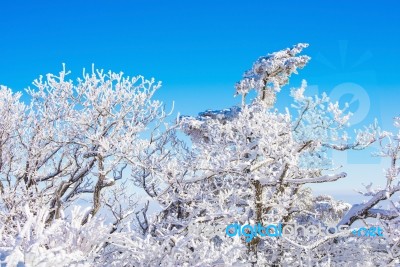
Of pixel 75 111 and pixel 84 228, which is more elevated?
pixel 75 111

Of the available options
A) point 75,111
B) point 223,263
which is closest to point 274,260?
A: point 223,263

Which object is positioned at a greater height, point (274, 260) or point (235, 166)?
point (235, 166)

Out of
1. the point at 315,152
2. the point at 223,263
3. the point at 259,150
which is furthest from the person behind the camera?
the point at 315,152

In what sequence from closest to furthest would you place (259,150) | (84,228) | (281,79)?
(84,228) < (259,150) < (281,79)

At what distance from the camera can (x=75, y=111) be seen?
12.1 m

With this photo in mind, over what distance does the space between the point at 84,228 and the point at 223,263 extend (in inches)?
76.3

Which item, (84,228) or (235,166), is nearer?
(84,228)

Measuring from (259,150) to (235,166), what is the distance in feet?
2.04

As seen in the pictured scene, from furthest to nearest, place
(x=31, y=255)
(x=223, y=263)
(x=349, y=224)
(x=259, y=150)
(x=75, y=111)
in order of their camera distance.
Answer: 1. (x=75, y=111)
2. (x=349, y=224)
3. (x=259, y=150)
4. (x=223, y=263)
5. (x=31, y=255)

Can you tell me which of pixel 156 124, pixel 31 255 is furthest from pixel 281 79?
pixel 31 255

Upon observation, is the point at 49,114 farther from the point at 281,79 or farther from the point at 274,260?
the point at 281,79

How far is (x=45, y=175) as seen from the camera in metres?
12.9

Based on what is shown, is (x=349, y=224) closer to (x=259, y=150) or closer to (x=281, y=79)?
(x=259, y=150)

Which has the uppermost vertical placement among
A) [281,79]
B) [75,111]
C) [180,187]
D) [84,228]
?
[281,79]
